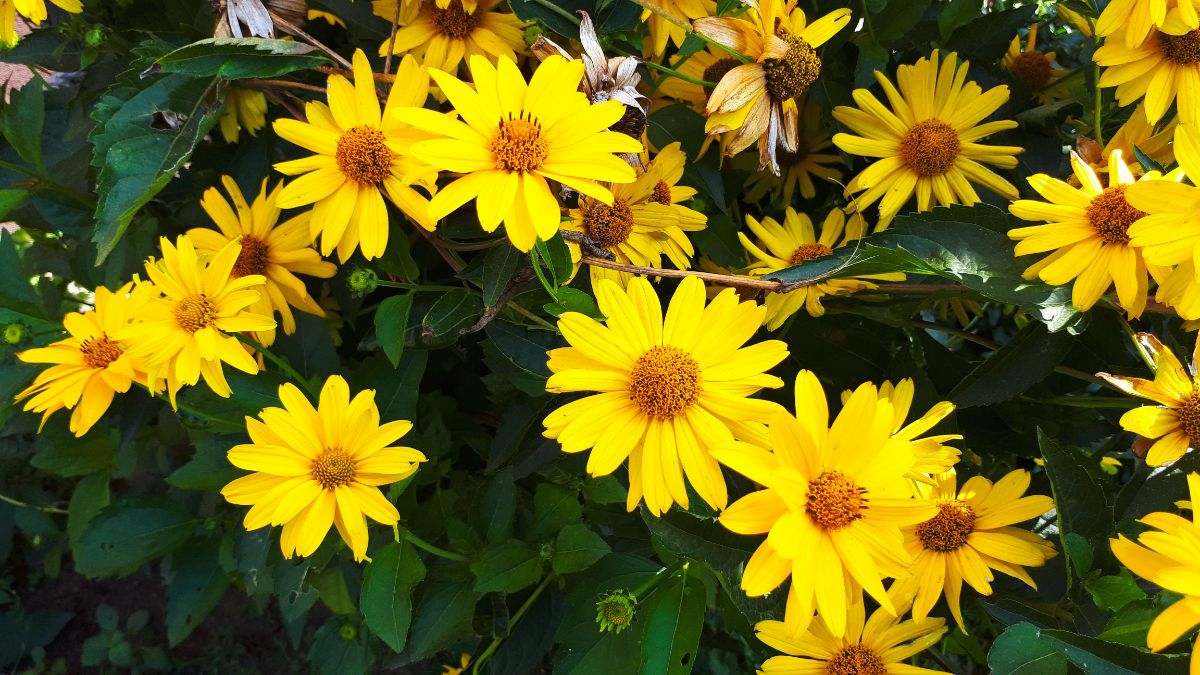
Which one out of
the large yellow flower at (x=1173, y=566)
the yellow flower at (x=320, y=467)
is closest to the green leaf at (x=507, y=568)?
the yellow flower at (x=320, y=467)

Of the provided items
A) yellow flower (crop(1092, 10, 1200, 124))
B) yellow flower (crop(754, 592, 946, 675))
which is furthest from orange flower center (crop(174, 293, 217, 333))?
yellow flower (crop(1092, 10, 1200, 124))

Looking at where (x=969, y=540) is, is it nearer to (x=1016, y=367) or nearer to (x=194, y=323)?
(x=1016, y=367)

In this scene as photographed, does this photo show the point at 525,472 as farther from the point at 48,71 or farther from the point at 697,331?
the point at 48,71

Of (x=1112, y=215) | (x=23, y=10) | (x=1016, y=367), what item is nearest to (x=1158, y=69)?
(x=1112, y=215)

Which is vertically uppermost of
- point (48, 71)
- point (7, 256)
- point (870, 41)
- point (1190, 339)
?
point (870, 41)

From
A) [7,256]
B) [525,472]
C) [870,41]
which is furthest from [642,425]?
[7,256]
